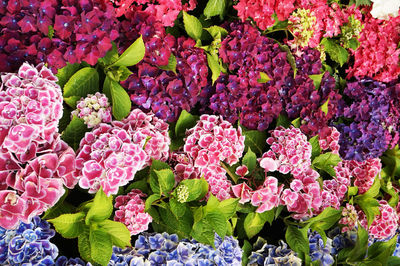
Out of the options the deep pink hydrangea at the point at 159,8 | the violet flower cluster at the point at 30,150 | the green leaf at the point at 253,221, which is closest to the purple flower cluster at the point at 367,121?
the green leaf at the point at 253,221

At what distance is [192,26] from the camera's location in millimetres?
1232

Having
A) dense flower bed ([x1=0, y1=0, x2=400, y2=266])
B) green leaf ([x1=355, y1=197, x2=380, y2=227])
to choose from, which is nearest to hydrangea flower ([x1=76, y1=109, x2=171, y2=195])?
dense flower bed ([x1=0, y1=0, x2=400, y2=266])

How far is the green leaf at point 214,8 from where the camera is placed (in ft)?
4.28

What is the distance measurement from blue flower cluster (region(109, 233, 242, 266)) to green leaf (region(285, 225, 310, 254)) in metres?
0.26

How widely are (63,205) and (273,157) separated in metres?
0.71

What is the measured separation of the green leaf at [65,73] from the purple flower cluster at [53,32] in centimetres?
8

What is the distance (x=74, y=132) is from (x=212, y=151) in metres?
0.41

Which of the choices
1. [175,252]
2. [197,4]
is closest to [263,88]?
[197,4]

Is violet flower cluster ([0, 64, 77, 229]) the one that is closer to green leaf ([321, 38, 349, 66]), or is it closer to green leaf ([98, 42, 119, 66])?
green leaf ([98, 42, 119, 66])

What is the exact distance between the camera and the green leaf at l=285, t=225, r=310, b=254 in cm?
130

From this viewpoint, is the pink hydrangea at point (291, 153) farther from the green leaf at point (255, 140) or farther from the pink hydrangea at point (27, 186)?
the pink hydrangea at point (27, 186)

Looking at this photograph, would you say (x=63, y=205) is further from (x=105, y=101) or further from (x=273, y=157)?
(x=273, y=157)

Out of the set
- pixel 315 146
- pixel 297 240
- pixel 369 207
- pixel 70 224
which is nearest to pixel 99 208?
pixel 70 224

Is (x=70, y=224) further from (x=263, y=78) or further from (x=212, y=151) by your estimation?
(x=263, y=78)
